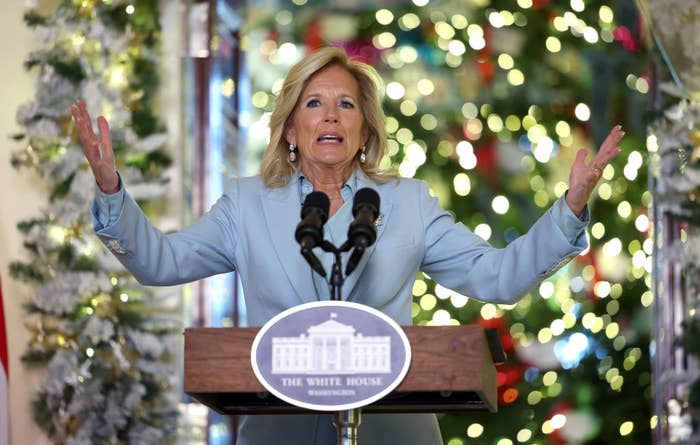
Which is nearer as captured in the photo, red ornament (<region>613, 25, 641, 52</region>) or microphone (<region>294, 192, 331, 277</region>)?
microphone (<region>294, 192, 331, 277</region>)

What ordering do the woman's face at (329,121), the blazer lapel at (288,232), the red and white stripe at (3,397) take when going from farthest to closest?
the red and white stripe at (3,397) → the woman's face at (329,121) → the blazer lapel at (288,232)

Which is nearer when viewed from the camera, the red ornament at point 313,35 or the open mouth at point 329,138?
the open mouth at point 329,138

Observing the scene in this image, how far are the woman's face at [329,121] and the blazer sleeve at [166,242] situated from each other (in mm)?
174

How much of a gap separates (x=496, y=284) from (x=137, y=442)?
9.91ft

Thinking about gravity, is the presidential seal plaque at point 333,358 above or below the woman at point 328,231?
below

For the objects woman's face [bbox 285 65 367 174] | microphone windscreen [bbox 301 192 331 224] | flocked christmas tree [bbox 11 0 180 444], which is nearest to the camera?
microphone windscreen [bbox 301 192 331 224]

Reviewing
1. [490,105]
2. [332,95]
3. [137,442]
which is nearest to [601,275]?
[490,105]

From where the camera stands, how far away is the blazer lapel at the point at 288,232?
2.48m

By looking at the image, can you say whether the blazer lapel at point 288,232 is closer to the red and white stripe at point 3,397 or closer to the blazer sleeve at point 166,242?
the blazer sleeve at point 166,242

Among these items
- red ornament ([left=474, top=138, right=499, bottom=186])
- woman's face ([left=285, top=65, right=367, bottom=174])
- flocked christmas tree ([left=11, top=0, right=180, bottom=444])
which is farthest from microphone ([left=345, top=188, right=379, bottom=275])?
red ornament ([left=474, top=138, right=499, bottom=186])

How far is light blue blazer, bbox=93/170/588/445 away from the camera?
2375 mm

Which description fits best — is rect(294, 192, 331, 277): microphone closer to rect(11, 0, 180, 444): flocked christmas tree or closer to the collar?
the collar

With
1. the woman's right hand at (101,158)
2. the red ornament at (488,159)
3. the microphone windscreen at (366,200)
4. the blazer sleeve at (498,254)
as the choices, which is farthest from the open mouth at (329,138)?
the red ornament at (488,159)

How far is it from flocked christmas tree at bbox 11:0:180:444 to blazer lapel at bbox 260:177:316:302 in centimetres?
273
